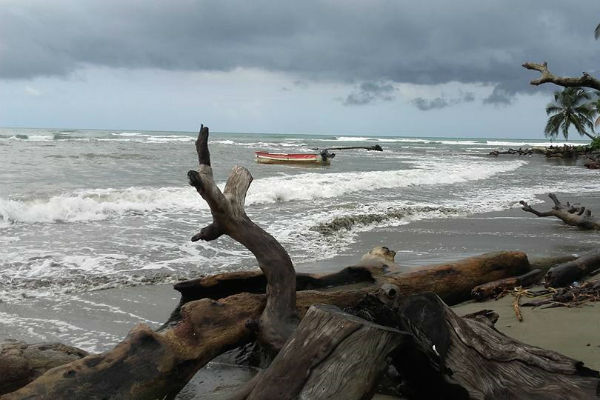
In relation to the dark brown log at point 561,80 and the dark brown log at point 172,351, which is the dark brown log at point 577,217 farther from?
the dark brown log at point 172,351

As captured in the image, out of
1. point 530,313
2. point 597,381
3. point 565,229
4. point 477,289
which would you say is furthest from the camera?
point 565,229

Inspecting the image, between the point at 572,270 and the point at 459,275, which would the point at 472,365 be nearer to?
the point at 459,275

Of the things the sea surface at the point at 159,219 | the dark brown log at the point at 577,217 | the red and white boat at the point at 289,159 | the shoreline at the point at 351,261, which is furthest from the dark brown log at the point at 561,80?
the red and white boat at the point at 289,159

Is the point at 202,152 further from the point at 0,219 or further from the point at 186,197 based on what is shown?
the point at 186,197

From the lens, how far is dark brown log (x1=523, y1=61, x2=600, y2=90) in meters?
4.82

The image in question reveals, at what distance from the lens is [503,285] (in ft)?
17.4

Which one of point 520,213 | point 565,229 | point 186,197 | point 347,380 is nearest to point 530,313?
point 347,380

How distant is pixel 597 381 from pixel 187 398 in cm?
237

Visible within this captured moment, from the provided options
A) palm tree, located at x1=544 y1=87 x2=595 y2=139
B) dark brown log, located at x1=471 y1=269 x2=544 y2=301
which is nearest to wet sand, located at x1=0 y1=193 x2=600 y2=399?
dark brown log, located at x1=471 y1=269 x2=544 y2=301

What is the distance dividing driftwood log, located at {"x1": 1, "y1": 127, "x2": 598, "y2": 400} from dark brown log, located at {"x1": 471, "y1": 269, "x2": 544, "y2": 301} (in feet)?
5.78

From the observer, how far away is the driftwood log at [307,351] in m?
2.50

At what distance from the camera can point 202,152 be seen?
10.8 ft

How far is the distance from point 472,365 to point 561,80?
11.2 ft

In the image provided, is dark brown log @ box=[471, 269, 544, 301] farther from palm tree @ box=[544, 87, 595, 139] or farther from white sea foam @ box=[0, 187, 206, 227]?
palm tree @ box=[544, 87, 595, 139]
